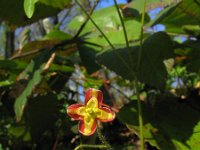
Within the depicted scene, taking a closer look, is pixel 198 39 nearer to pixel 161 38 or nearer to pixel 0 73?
pixel 161 38

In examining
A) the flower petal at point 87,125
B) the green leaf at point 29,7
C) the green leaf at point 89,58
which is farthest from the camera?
the green leaf at point 89,58

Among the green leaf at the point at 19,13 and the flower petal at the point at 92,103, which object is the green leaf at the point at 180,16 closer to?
the green leaf at the point at 19,13

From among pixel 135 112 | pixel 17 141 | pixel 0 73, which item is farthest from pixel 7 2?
pixel 135 112

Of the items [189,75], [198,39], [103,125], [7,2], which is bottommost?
[189,75]

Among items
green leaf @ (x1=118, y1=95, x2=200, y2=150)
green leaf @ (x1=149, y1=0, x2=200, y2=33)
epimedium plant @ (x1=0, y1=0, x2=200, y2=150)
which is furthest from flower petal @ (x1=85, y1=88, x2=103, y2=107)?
green leaf @ (x1=149, y1=0, x2=200, y2=33)

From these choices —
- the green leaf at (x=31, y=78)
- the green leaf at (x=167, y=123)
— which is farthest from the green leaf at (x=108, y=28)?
the green leaf at (x=167, y=123)

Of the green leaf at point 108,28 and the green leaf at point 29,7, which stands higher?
the green leaf at point 29,7

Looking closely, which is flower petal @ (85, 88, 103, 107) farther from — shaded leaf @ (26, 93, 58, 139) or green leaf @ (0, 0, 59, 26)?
green leaf @ (0, 0, 59, 26)
